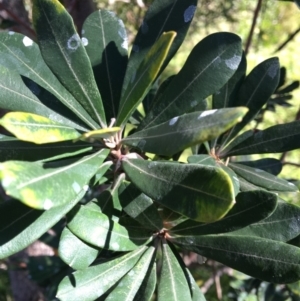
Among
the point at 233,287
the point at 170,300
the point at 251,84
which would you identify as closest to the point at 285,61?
the point at 233,287

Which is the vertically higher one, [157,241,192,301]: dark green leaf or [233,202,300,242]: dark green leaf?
[233,202,300,242]: dark green leaf

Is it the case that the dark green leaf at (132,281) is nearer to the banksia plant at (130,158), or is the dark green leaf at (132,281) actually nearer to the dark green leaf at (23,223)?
the banksia plant at (130,158)

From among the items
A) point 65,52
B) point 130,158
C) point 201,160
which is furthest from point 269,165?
point 65,52

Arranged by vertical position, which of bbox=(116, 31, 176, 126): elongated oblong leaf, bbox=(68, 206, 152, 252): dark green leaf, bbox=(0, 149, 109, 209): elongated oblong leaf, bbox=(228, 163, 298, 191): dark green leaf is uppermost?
bbox=(116, 31, 176, 126): elongated oblong leaf

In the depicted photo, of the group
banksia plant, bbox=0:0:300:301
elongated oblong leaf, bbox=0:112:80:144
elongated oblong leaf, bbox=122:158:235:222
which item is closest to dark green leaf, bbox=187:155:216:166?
banksia plant, bbox=0:0:300:301

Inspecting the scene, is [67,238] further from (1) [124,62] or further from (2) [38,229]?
(1) [124,62]

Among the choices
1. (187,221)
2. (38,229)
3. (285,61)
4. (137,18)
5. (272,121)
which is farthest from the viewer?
(285,61)

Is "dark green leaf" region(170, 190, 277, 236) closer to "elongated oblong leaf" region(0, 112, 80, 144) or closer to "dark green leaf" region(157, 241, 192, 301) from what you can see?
"dark green leaf" region(157, 241, 192, 301)
